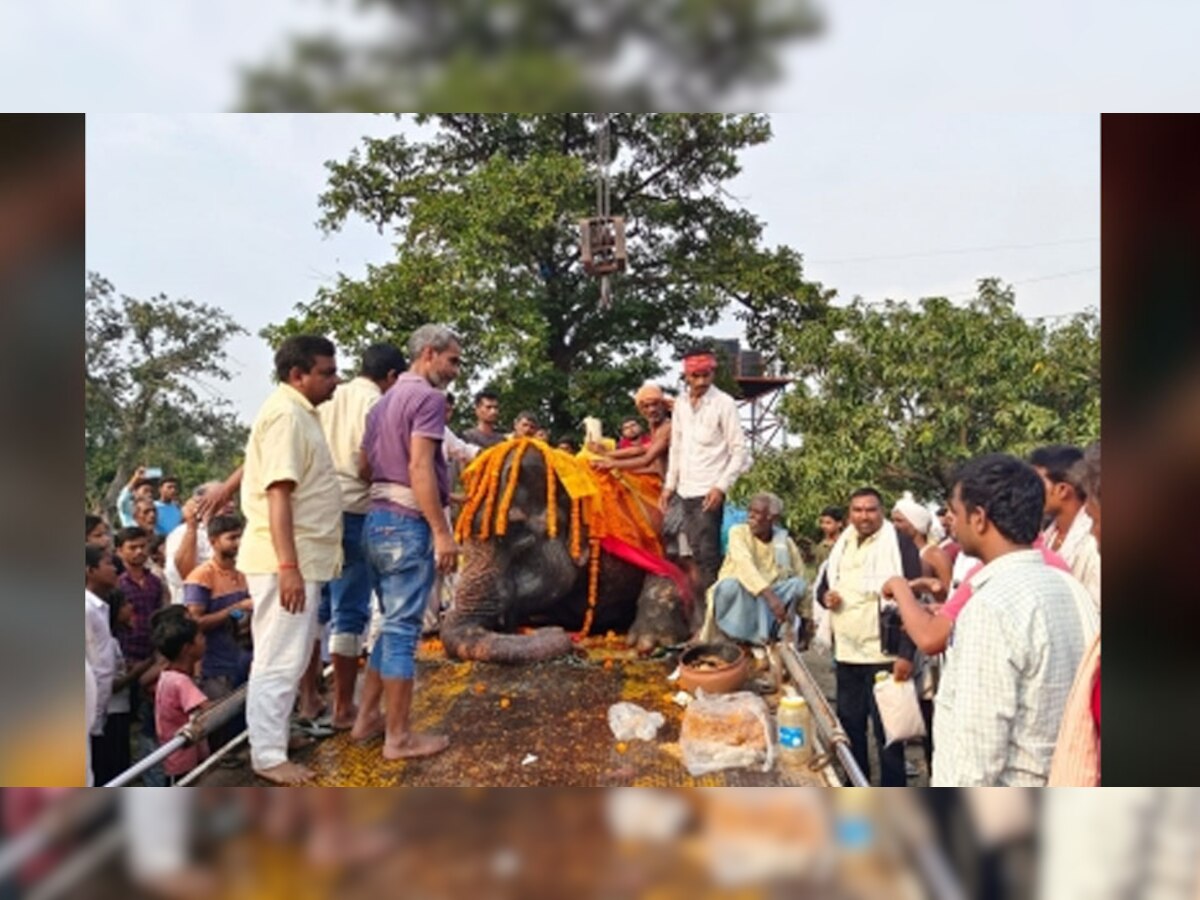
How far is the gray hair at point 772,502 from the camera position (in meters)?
3.40

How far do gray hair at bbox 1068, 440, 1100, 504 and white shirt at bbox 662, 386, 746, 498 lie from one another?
1.13 m

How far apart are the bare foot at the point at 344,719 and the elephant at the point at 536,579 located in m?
0.43

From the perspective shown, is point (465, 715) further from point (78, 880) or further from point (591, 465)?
point (78, 880)

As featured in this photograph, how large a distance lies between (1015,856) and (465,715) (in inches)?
85.0

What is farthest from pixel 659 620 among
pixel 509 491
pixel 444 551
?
pixel 444 551

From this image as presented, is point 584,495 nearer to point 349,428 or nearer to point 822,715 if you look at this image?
point 349,428

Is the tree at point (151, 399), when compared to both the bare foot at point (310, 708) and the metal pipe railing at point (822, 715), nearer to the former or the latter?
the bare foot at point (310, 708)

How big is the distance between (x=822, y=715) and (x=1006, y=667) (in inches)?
27.9

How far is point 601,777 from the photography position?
3.05 meters

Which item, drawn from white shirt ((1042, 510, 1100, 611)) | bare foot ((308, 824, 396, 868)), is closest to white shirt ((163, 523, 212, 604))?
bare foot ((308, 824, 396, 868))

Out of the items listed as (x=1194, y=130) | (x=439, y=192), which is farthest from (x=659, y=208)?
(x=1194, y=130)

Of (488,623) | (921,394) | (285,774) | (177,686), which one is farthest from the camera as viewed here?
(488,623)

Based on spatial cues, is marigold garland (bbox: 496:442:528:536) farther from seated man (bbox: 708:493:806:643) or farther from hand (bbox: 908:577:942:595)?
hand (bbox: 908:577:942:595)

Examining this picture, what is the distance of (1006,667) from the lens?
2621 millimetres
